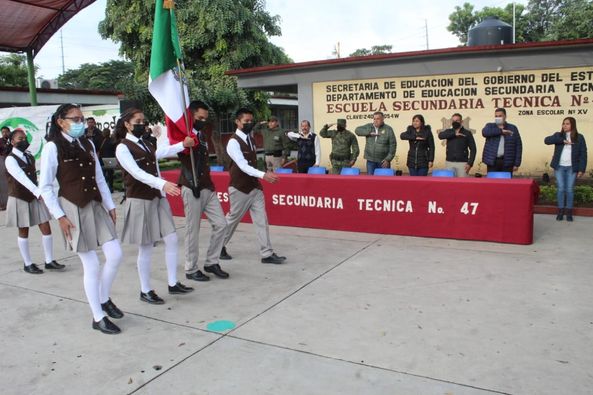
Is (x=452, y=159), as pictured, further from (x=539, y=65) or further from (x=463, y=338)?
(x=463, y=338)

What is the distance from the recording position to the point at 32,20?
1540cm

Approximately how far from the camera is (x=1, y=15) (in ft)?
47.8

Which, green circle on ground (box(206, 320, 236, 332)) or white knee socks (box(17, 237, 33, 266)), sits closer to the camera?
green circle on ground (box(206, 320, 236, 332))

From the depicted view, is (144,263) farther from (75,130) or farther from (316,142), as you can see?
(316,142)

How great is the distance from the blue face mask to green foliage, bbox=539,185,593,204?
309 inches

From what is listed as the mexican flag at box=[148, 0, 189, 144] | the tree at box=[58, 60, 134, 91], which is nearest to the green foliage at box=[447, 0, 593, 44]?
the tree at box=[58, 60, 134, 91]

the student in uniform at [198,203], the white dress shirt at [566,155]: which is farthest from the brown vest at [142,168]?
the white dress shirt at [566,155]

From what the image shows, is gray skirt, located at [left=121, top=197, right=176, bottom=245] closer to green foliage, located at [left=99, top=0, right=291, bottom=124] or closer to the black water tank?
the black water tank

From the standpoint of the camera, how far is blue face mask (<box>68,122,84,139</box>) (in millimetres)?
4059

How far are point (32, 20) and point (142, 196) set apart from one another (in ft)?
44.8

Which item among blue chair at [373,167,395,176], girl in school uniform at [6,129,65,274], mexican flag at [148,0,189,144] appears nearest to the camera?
mexican flag at [148,0,189,144]

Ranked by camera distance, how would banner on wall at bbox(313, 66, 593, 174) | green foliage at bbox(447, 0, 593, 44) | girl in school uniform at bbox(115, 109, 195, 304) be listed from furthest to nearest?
green foliage at bbox(447, 0, 593, 44)
banner on wall at bbox(313, 66, 593, 174)
girl in school uniform at bbox(115, 109, 195, 304)

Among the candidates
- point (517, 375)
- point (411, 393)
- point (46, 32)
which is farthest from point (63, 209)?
point (46, 32)

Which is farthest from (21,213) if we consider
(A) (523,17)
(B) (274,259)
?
(A) (523,17)
